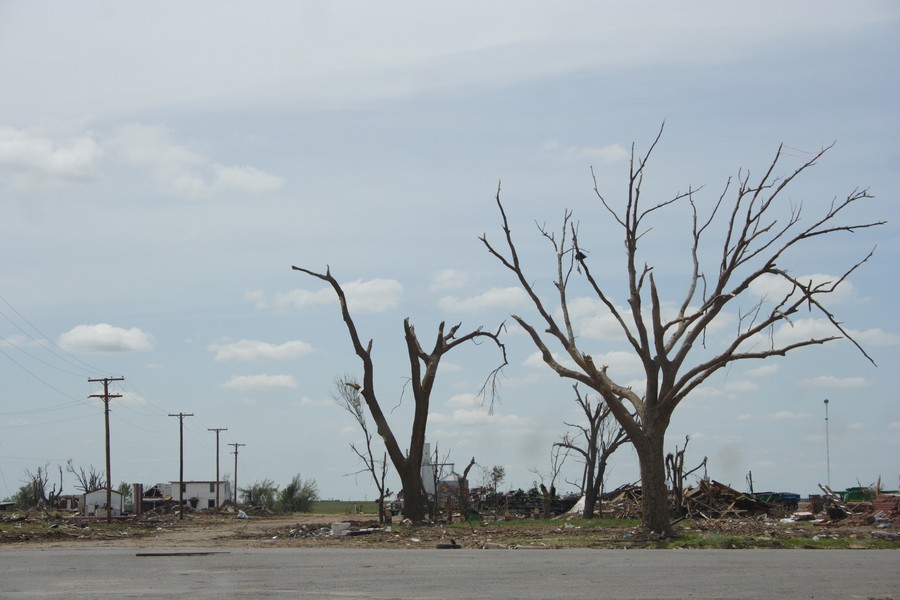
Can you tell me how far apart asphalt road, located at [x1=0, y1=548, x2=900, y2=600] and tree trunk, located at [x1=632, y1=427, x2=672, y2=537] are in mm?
3285

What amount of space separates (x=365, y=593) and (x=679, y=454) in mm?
21952

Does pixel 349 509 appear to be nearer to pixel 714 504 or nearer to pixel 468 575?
pixel 714 504

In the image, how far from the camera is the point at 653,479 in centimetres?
2383

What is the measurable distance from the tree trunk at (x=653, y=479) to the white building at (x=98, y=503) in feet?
192

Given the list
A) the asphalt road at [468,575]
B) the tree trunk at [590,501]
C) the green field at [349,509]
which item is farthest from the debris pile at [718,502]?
the green field at [349,509]

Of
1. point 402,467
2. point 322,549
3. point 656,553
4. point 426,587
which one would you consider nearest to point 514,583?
point 426,587

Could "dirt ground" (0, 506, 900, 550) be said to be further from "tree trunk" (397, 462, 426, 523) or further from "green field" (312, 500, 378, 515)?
"green field" (312, 500, 378, 515)

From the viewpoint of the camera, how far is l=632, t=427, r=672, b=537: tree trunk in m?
23.8

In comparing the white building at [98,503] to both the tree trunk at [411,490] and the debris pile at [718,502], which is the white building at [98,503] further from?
the debris pile at [718,502]

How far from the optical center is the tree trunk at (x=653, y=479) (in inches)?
937

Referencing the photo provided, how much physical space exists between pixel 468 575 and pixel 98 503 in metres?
67.7

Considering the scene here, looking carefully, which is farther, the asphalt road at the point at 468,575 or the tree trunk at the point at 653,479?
the tree trunk at the point at 653,479

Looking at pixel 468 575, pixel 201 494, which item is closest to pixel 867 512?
pixel 468 575

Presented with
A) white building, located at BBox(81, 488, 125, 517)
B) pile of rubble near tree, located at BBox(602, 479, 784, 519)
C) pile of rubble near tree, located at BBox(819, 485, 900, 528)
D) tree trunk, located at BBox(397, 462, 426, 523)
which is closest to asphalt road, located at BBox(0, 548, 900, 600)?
tree trunk, located at BBox(397, 462, 426, 523)
